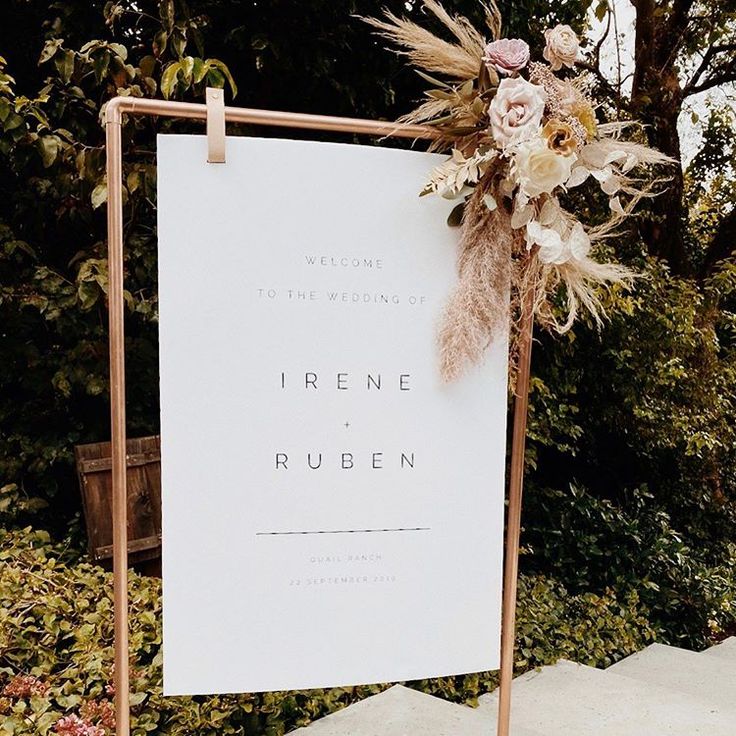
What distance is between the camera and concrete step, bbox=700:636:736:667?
9.02 feet

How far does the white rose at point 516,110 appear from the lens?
4.02 ft

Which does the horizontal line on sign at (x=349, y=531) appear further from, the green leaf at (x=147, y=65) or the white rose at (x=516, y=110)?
the green leaf at (x=147, y=65)

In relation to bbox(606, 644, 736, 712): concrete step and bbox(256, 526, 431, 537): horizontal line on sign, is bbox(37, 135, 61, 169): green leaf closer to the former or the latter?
bbox(256, 526, 431, 537): horizontal line on sign

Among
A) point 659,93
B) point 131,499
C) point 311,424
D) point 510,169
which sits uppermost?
point 659,93

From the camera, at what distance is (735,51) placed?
4.28 meters

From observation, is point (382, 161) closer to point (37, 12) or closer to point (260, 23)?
point (260, 23)

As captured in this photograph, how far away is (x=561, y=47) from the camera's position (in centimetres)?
126

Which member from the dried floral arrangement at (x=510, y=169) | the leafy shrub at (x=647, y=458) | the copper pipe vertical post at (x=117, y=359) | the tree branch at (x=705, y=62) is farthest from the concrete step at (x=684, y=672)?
the tree branch at (x=705, y=62)

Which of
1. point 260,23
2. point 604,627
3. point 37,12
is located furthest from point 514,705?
point 37,12

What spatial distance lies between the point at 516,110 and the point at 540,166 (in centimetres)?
10

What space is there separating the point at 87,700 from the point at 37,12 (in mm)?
2439

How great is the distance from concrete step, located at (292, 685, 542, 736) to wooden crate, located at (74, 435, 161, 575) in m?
1.00

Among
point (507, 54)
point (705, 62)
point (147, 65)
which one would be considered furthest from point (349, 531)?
point (705, 62)

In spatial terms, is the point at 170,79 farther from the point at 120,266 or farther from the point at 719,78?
the point at 719,78
